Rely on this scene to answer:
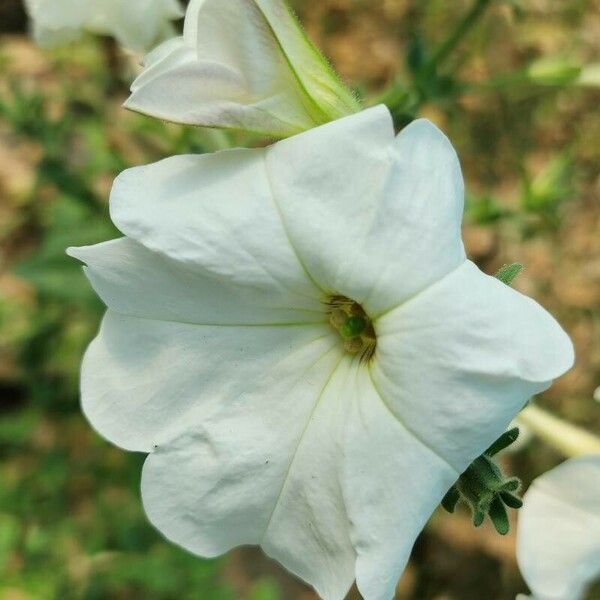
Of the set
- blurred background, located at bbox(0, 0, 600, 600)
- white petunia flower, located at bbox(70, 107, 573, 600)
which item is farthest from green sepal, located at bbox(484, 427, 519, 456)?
blurred background, located at bbox(0, 0, 600, 600)

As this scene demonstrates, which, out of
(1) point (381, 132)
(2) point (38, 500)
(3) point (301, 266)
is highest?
(1) point (381, 132)

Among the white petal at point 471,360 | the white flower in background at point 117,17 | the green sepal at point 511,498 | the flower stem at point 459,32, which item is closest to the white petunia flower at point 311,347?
the white petal at point 471,360

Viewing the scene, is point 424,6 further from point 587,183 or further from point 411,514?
point 411,514

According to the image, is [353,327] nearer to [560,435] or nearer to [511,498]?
[511,498]

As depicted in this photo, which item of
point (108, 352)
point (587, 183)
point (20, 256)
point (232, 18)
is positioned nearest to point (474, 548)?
point (587, 183)

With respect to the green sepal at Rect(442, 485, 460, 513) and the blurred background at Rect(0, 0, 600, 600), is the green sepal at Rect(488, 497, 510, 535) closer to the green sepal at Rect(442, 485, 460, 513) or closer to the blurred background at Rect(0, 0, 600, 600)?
the green sepal at Rect(442, 485, 460, 513)

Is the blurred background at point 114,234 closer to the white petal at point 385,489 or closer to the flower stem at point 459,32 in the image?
the flower stem at point 459,32
